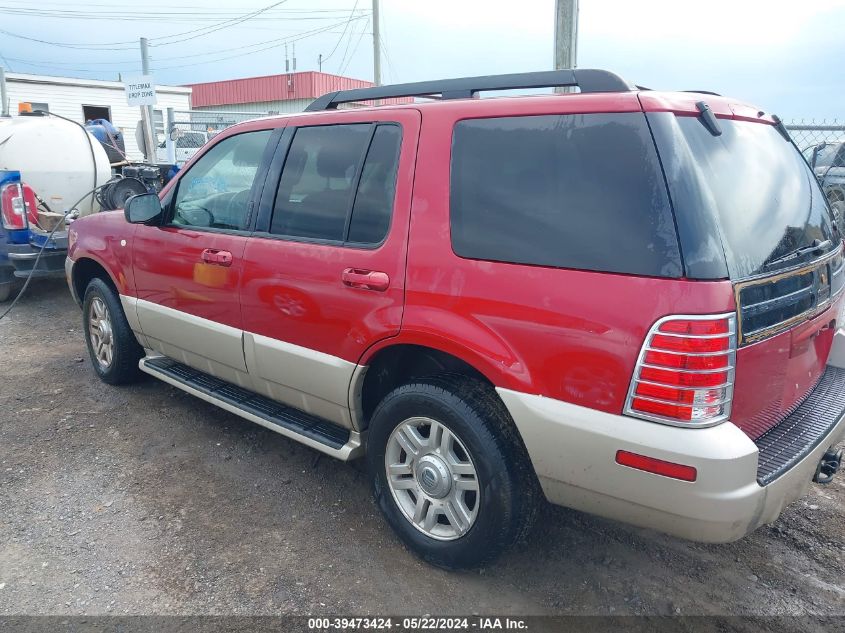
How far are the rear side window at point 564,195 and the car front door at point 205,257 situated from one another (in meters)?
1.45

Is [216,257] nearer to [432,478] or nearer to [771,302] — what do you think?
[432,478]

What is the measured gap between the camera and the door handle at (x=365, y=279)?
2.86 metres

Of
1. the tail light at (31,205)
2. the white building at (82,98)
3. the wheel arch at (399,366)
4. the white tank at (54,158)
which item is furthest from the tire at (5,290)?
the white building at (82,98)

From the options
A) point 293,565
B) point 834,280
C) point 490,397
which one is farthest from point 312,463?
point 834,280

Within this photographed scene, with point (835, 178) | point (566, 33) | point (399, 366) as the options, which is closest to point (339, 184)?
point (399, 366)

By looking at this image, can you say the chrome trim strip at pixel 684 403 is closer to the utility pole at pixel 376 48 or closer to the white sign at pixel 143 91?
the white sign at pixel 143 91

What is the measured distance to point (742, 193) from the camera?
7.79 feet

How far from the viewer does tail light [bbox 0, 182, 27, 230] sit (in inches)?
282

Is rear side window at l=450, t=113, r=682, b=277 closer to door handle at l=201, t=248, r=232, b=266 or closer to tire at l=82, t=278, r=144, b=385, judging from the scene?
door handle at l=201, t=248, r=232, b=266

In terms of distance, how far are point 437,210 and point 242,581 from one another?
1.80m

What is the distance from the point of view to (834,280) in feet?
9.47

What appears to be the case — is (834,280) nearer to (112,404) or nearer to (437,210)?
(437,210)

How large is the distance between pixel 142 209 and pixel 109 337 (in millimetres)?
1335

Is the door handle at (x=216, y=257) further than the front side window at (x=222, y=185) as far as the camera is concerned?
No
